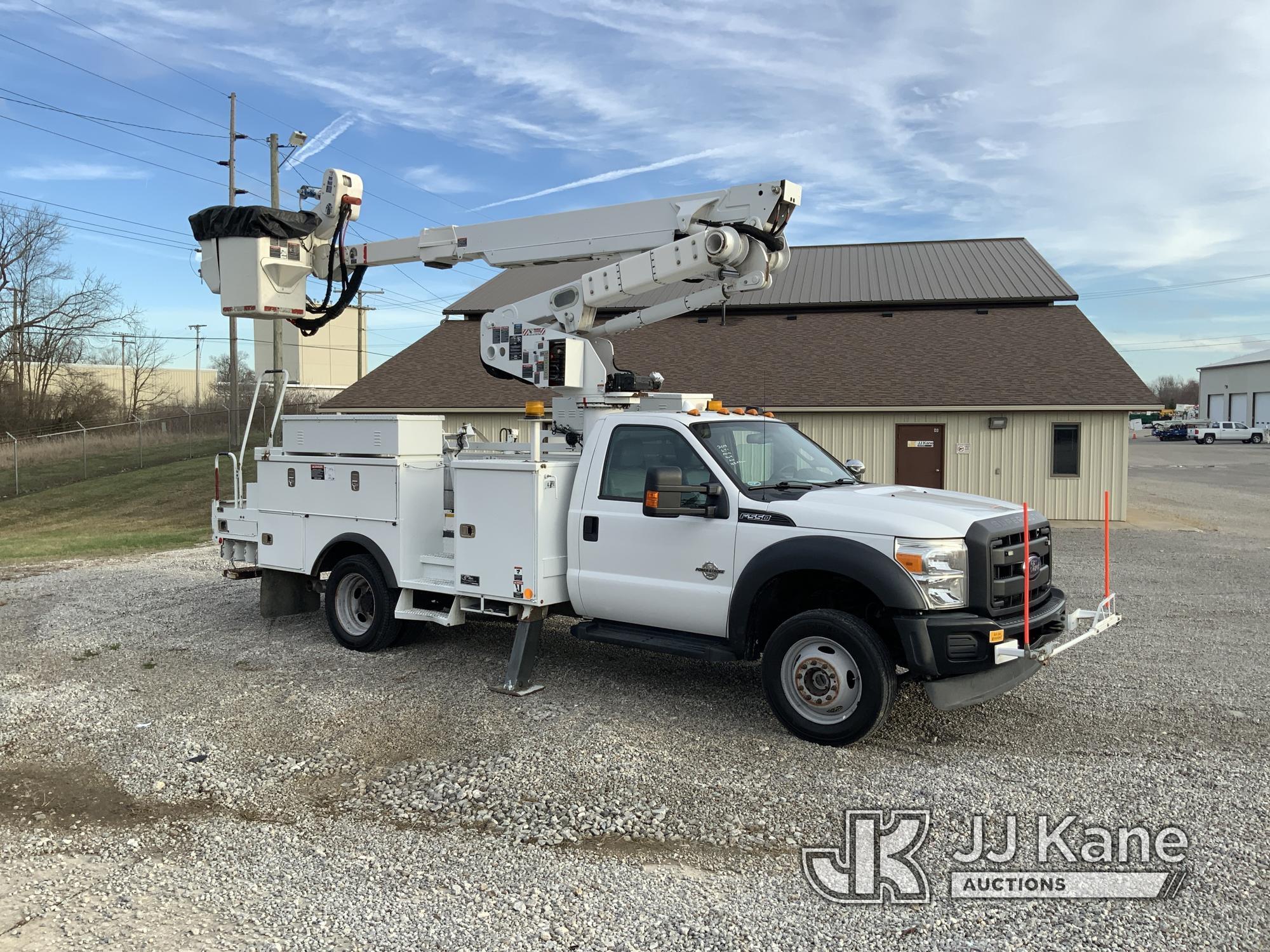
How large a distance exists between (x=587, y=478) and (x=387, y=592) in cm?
231

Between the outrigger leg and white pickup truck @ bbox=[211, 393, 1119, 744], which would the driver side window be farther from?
the outrigger leg

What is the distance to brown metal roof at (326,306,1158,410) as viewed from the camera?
821 inches

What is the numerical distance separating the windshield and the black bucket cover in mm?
4703

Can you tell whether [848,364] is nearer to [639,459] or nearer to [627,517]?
[639,459]

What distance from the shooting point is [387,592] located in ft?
27.6

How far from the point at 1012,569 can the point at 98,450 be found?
128 feet

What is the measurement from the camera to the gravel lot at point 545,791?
407 cm

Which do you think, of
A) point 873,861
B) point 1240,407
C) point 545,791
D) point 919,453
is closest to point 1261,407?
point 1240,407

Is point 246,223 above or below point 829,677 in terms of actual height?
above

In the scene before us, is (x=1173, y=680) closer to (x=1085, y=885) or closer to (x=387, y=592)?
(x=1085, y=885)

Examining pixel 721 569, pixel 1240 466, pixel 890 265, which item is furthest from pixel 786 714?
pixel 1240 466

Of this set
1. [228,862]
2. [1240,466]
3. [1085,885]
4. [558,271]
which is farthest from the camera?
[1240,466]

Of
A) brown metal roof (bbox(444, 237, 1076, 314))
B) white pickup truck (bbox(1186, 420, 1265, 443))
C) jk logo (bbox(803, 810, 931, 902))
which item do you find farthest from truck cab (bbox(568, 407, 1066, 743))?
white pickup truck (bbox(1186, 420, 1265, 443))

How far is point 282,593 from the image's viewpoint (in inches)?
388
